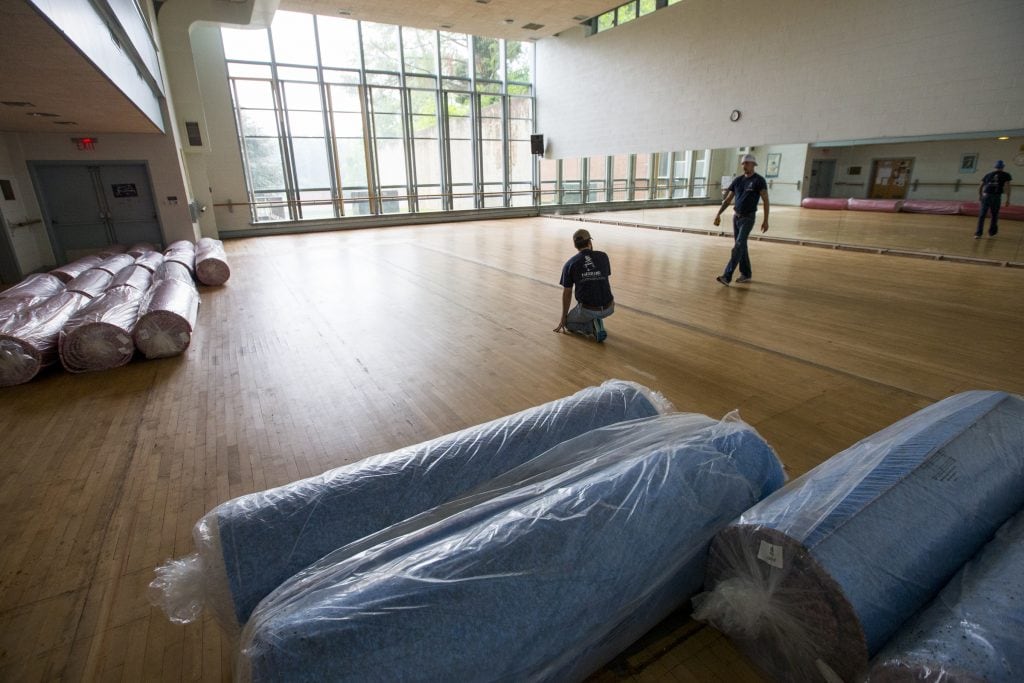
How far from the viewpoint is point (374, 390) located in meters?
4.06

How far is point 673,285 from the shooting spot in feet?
24.5

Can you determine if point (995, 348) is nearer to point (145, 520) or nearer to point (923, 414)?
point (923, 414)

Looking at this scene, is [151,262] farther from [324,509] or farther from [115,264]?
[324,509]

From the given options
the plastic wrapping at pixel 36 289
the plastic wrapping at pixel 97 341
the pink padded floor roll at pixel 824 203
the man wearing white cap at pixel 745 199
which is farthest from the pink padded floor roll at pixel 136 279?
the pink padded floor roll at pixel 824 203

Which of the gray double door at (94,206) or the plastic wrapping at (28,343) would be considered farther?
the gray double door at (94,206)

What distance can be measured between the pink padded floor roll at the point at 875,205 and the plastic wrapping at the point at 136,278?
17936 millimetres

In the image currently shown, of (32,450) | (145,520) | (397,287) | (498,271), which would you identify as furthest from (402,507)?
(498,271)

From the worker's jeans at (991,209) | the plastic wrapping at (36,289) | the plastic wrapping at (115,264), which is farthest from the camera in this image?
the worker's jeans at (991,209)

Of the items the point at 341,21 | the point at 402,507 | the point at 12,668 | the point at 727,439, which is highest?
the point at 341,21

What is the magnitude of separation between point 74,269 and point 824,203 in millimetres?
18452

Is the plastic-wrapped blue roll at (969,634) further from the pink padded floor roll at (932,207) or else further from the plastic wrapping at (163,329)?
the pink padded floor roll at (932,207)

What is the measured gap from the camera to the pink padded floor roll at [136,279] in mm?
5828

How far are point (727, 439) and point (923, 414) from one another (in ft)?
2.88

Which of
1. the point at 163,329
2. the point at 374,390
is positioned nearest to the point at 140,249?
the point at 163,329
